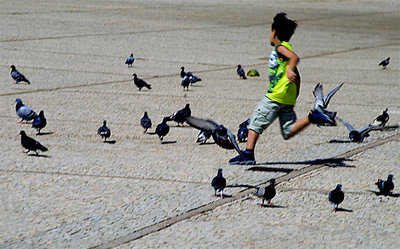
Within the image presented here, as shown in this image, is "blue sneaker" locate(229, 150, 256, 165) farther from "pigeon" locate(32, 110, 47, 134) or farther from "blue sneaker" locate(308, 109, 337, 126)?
"pigeon" locate(32, 110, 47, 134)

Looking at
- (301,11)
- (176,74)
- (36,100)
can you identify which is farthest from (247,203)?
(301,11)

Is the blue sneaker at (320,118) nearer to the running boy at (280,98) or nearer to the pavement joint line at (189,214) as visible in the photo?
the running boy at (280,98)

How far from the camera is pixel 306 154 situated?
8742 millimetres

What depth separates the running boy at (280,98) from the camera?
26.1ft

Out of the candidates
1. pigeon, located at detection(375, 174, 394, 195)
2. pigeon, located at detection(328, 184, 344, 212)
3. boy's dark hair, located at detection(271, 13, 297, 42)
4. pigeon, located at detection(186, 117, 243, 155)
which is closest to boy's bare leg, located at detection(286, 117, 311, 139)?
pigeon, located at detection(186, 117, 243, 155)

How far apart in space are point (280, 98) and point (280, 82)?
17 centimetres

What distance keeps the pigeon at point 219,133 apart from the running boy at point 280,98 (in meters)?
0.19

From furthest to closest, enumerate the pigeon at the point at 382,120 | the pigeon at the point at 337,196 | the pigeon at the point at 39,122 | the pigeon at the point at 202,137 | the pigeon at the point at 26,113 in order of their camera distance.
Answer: the pigeon at the point at 382,120, the pigeon at the point at 26,113, the pigeon at the point at 39,122, the pigeon at the point at 202,137, the pigeon at the point at 337,196

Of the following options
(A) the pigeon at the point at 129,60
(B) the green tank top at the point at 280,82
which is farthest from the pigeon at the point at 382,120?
(A) the pigeon at the point at 129,60

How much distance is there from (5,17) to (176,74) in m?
10.2

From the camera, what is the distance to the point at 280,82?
26.2ft

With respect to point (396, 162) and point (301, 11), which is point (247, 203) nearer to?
point (396, 162)

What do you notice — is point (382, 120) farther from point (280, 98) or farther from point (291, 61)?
point (291, 61)

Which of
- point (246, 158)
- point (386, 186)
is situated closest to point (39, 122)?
point (246, 158)
